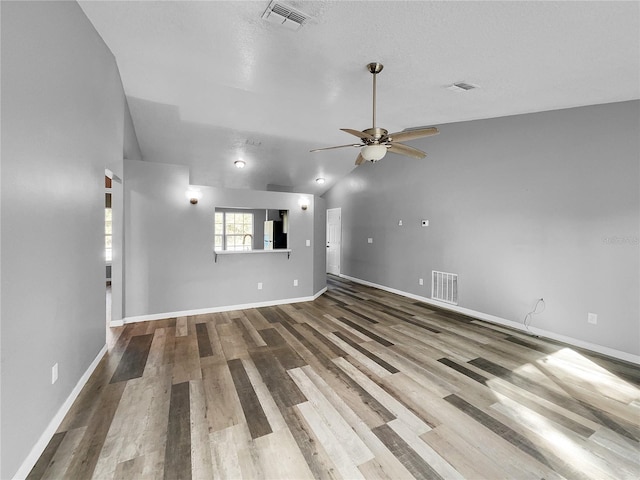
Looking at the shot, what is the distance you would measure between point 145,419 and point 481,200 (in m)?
5.29

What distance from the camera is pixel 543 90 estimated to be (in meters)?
3.23

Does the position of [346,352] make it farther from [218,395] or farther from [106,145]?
[106,145]

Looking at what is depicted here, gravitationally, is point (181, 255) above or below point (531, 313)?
above

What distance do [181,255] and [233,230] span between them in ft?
9.51

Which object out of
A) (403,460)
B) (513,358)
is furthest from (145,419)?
(513,358)

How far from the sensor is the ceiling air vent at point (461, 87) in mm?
3264

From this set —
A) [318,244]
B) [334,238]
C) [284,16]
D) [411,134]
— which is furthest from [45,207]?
[334,238]

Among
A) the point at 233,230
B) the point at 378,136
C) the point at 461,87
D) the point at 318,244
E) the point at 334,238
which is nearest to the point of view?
the point at 378,136

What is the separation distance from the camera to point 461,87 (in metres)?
Answer: 3.35

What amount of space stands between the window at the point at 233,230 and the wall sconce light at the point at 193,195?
239cm

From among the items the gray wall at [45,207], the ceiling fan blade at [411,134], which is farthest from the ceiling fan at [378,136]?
the gray wall at [45,207]

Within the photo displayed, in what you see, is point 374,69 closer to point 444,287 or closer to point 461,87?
point 461,87

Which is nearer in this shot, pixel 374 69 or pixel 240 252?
pixel 374 69

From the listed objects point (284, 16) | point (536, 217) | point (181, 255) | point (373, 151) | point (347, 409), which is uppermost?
point (284, 16)
